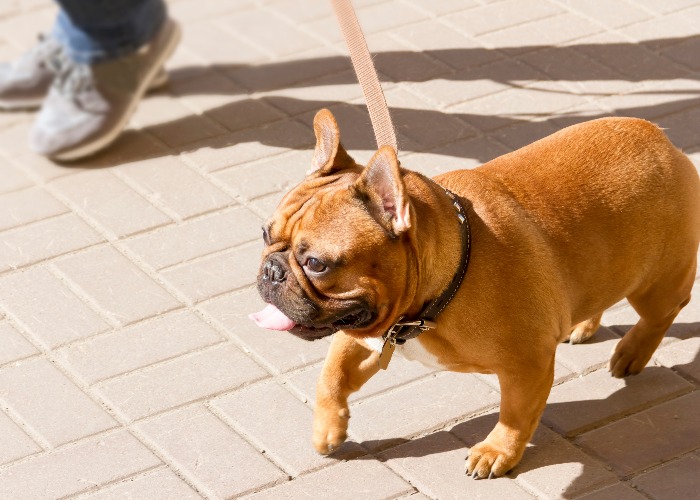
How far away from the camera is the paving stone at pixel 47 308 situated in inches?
201

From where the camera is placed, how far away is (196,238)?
18.7ft

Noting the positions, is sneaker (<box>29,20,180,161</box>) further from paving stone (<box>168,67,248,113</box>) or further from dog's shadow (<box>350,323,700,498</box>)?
dog's shadow (<box>350,323,700,498</box>)

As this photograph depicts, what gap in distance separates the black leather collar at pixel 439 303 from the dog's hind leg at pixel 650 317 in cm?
98

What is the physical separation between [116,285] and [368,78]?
1.78 m

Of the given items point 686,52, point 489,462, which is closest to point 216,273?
point 489,462

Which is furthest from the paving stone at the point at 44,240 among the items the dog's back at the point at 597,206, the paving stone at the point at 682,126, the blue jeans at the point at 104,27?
the paving stone at the point at 682,126

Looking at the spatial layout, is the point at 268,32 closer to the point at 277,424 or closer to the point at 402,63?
the point at 402,63

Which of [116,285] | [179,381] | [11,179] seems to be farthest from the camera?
[11,179]

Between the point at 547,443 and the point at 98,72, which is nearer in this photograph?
the point at 547,443

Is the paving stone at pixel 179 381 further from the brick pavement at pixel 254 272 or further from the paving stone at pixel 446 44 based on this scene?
the paving stone at pixel 446 44

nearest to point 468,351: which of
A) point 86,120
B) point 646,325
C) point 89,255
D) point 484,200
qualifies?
point 484,200

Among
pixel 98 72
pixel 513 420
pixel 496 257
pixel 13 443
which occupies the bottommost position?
pixel 13 443

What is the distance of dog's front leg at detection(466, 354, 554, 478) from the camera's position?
412 centimetres

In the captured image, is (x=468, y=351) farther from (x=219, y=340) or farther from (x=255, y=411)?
(x=219, y=340)
